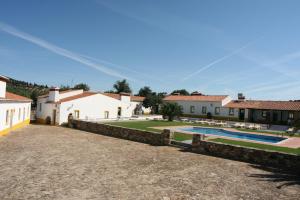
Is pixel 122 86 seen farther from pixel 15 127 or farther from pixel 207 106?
pixel 15 127

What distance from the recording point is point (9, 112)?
74.3ft

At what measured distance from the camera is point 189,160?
1401 centimetres

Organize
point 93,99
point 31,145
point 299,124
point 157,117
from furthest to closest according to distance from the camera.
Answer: point 157,117 → point 93,99 → point 31,145 → point 299,124

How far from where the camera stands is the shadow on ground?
1070cm

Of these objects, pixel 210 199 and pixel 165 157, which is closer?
pixel 210 199

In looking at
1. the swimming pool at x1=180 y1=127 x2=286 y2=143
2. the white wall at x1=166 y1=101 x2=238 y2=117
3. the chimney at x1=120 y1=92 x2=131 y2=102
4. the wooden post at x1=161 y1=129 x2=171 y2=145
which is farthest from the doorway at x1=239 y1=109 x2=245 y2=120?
the wooden post at x1=161 y1=129 x2=171 y2=145

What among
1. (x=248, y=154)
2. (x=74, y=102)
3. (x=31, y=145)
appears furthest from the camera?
(x=74, y=102)

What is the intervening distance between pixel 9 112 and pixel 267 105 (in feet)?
127

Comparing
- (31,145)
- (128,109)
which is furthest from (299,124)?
(128,109)

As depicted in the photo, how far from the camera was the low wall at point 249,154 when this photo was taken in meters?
12.9

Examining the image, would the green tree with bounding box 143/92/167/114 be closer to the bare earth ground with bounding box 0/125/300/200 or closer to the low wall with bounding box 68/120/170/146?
the low wall with bounding box 68/120/170/146

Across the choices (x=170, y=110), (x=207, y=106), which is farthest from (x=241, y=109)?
(x=170, y=110)

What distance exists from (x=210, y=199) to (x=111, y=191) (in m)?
3.40

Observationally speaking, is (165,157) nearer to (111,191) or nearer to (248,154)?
(248,154)
